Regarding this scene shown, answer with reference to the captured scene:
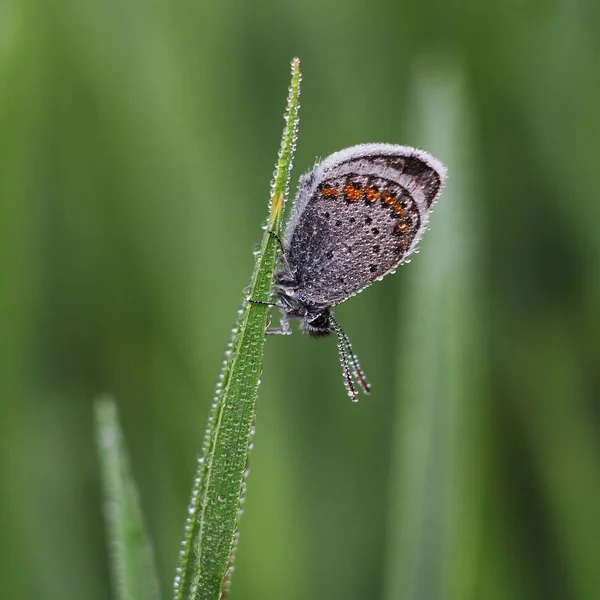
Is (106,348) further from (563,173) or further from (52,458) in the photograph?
(563,173)

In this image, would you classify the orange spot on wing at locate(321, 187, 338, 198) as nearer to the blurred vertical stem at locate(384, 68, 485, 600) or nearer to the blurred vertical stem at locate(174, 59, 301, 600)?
the blurred vertical stem at locate(384, 68, 485, 600)

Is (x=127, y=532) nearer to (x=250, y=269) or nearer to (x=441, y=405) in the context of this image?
(x=441, y=405)

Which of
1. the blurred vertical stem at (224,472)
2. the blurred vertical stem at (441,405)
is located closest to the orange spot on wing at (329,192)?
the blurred vertical stem at (441,405)

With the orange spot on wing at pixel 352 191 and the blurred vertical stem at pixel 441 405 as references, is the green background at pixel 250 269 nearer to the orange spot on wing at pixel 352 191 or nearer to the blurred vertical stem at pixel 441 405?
the blurred vertical stem at pixel 441 405

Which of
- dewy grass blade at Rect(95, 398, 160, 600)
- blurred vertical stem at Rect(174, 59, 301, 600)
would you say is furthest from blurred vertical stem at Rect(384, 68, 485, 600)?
blurred vertical stem at Rect(174, 59, 301, 600)

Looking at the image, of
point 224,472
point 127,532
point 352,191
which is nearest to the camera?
point 224,472

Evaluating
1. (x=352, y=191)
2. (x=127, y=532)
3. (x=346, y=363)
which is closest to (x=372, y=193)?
(x=352, y=191)

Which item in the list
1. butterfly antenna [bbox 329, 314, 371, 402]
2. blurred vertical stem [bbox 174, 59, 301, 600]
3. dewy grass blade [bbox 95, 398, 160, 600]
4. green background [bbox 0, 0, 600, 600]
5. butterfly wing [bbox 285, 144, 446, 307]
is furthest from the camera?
green background [bbox 0, 0, 600, 600]
